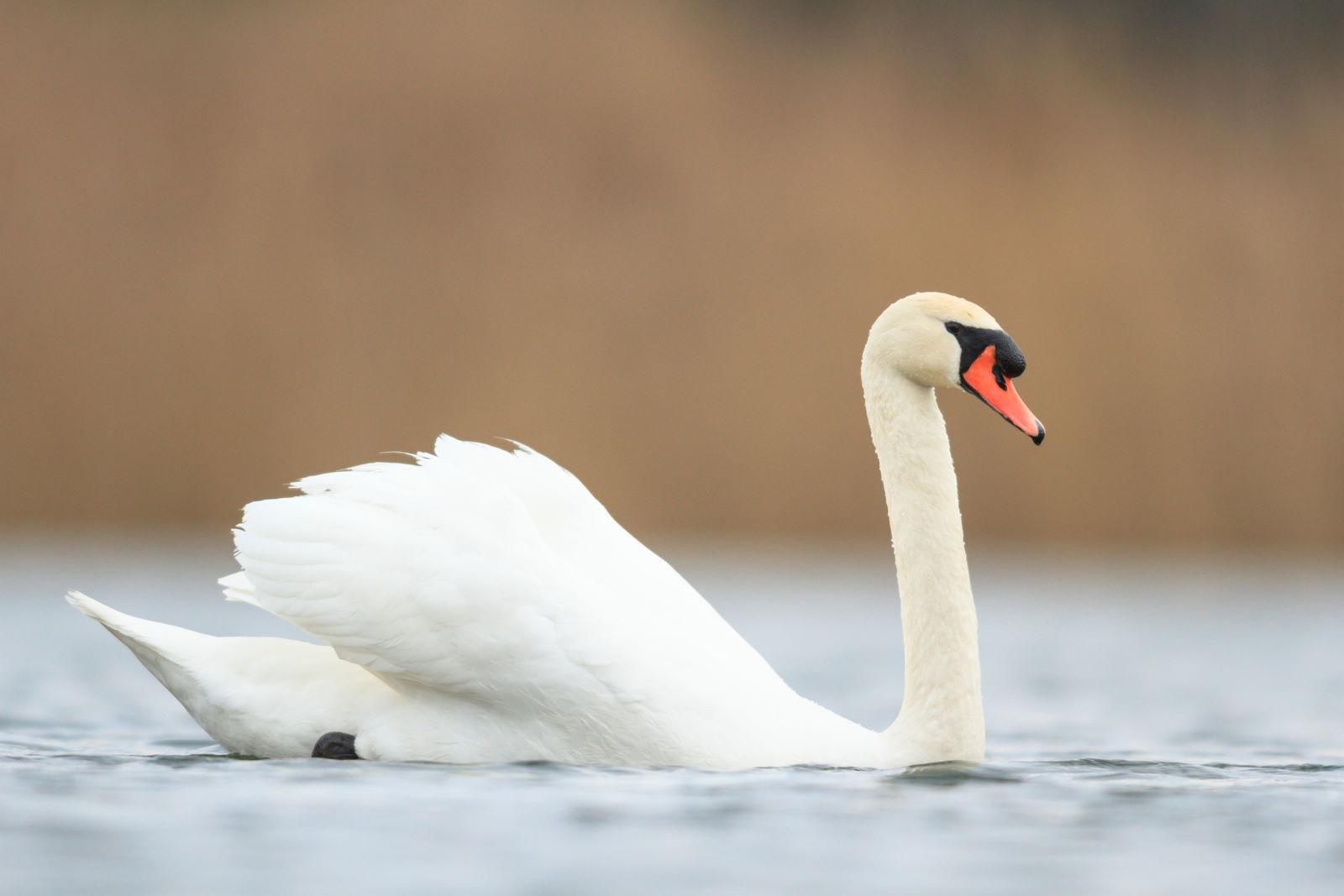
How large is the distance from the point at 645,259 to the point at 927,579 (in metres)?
36.4

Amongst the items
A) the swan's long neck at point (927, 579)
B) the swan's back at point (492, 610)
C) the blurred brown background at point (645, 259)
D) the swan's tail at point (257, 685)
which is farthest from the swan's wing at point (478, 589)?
the blurred brown background at point (645, 259)

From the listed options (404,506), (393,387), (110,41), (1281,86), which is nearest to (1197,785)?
(404,506)

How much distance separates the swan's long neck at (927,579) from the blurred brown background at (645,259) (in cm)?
3152

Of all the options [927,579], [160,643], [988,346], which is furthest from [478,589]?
[988,346]

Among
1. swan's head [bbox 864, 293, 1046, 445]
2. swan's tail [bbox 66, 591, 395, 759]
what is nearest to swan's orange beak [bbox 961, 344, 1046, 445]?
swan's head [bbox 864, 293, 1046, 445]

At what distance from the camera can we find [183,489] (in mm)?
40000

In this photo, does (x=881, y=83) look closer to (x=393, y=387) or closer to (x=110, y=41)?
(x=393, y=387)

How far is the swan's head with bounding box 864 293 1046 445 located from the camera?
6.87m

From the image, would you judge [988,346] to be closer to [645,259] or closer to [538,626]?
[538,626]

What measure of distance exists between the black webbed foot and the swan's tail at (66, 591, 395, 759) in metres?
0.04

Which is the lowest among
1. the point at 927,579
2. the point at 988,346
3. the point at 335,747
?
the point at 335,747

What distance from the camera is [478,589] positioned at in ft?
21.0

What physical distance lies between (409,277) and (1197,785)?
36029 millimetres

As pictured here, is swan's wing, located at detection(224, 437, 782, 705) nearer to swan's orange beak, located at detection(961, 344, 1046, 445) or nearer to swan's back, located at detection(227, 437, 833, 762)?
swan's back, located at detection(227, 437, 833, 762)
